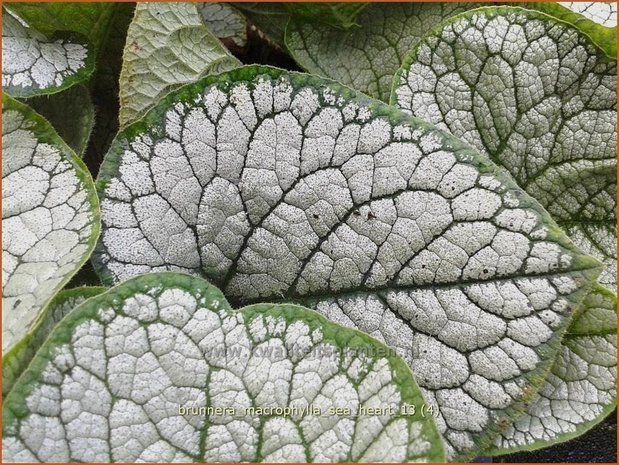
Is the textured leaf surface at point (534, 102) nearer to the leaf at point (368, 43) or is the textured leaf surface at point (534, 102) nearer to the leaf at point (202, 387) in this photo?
the leaf at point (368, 43)

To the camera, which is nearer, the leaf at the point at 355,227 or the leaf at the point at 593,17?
the leaf at the point at 355,227

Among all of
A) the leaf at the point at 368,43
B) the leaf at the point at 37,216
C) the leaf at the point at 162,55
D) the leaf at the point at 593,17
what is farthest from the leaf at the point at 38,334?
the leaf at the point at 593,17

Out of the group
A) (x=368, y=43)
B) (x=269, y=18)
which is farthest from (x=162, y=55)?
(x=368, y=43)

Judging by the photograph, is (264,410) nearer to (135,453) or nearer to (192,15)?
(135,453)

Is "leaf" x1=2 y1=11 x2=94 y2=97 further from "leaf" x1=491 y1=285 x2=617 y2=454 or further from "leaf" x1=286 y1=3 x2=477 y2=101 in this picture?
"leaf" x1=491 y1=285 x2=617 y2=454

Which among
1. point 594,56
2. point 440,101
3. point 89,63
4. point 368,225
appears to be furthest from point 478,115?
point 89,63
